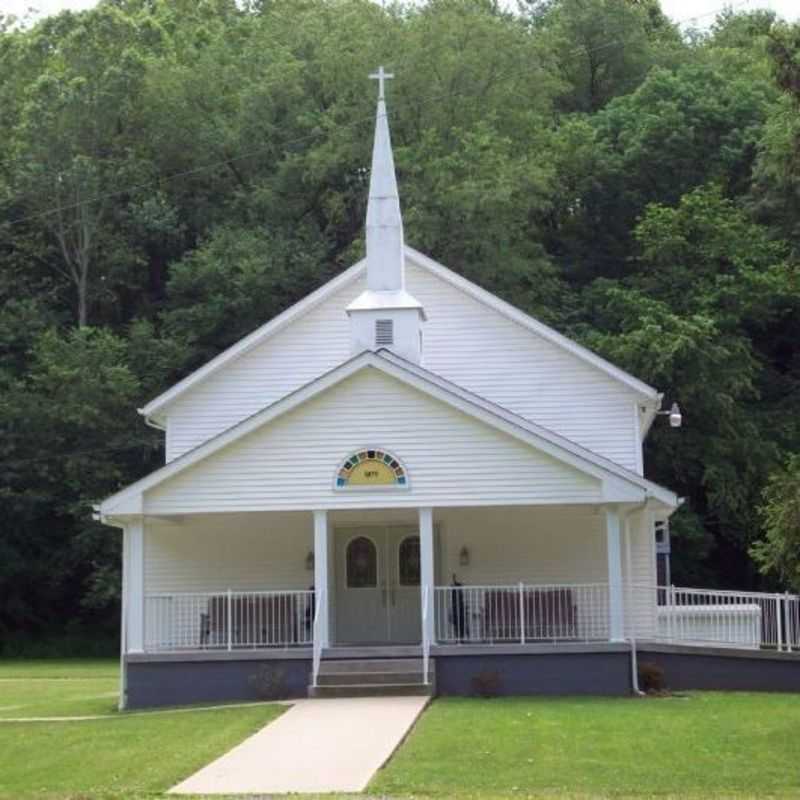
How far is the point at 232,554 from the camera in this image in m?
29.4

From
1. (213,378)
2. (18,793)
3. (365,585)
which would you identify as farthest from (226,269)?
(18,793)

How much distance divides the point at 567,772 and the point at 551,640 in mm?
10976

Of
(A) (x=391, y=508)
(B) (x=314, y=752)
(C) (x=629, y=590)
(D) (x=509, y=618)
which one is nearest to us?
(B) (x=314, y=752)

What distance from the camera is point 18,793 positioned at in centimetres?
1424

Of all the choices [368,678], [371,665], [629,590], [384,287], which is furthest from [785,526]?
[384,287]

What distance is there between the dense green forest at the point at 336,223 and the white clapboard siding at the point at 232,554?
48.6 feet

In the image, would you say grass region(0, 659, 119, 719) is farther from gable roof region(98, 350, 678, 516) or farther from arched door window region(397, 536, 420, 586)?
arched door window region(397, 536, 420, 586)

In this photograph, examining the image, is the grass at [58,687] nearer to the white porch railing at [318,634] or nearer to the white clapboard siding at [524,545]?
the white porch railing at [318,634]

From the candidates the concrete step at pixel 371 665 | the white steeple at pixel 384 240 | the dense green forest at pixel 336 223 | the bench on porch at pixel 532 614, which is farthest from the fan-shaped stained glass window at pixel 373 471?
the dense green forest at pixel 336 223

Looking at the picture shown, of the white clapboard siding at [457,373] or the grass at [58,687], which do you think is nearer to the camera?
the grass at [58,687]

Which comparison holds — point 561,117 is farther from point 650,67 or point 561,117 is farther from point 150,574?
point 150,574

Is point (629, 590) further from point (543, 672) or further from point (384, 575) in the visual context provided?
point (384, 575)

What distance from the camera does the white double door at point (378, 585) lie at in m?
28.5

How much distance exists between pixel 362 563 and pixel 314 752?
12.2 m
